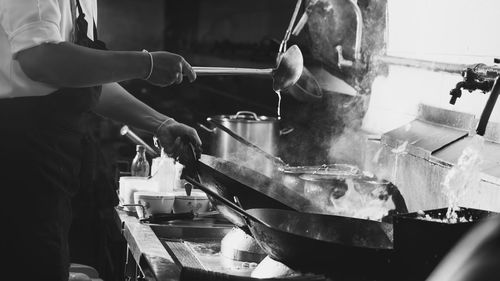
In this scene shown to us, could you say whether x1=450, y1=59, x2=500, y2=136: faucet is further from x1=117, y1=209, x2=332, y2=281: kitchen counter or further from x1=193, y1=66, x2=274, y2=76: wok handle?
x1=193, y1=66, x2=274, y2=76: wok handle

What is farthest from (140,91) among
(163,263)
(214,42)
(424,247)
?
(424,247)

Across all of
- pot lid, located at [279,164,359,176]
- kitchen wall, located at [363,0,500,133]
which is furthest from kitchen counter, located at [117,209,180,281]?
kitchen wall, located at [363,0,500,133]

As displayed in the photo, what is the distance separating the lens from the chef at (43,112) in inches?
78.2

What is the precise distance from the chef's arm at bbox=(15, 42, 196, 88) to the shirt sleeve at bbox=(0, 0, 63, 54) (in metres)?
0.02

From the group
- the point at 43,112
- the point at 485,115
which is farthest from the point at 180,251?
the point at 485,115

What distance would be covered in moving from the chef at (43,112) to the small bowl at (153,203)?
2.59ft

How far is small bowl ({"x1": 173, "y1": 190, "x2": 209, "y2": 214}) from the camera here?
3199 mm

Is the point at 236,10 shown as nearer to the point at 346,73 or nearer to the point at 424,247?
the point at 346,73


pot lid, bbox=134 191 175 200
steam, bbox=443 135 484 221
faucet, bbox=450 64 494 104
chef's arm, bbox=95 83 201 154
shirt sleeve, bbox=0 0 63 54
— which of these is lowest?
pot lid, bbox=134 191 175 200

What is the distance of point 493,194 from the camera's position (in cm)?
226

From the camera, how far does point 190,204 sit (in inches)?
127

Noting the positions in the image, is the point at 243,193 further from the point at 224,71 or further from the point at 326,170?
the point at 326,170

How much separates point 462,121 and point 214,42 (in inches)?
173

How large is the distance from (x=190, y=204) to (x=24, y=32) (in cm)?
145
